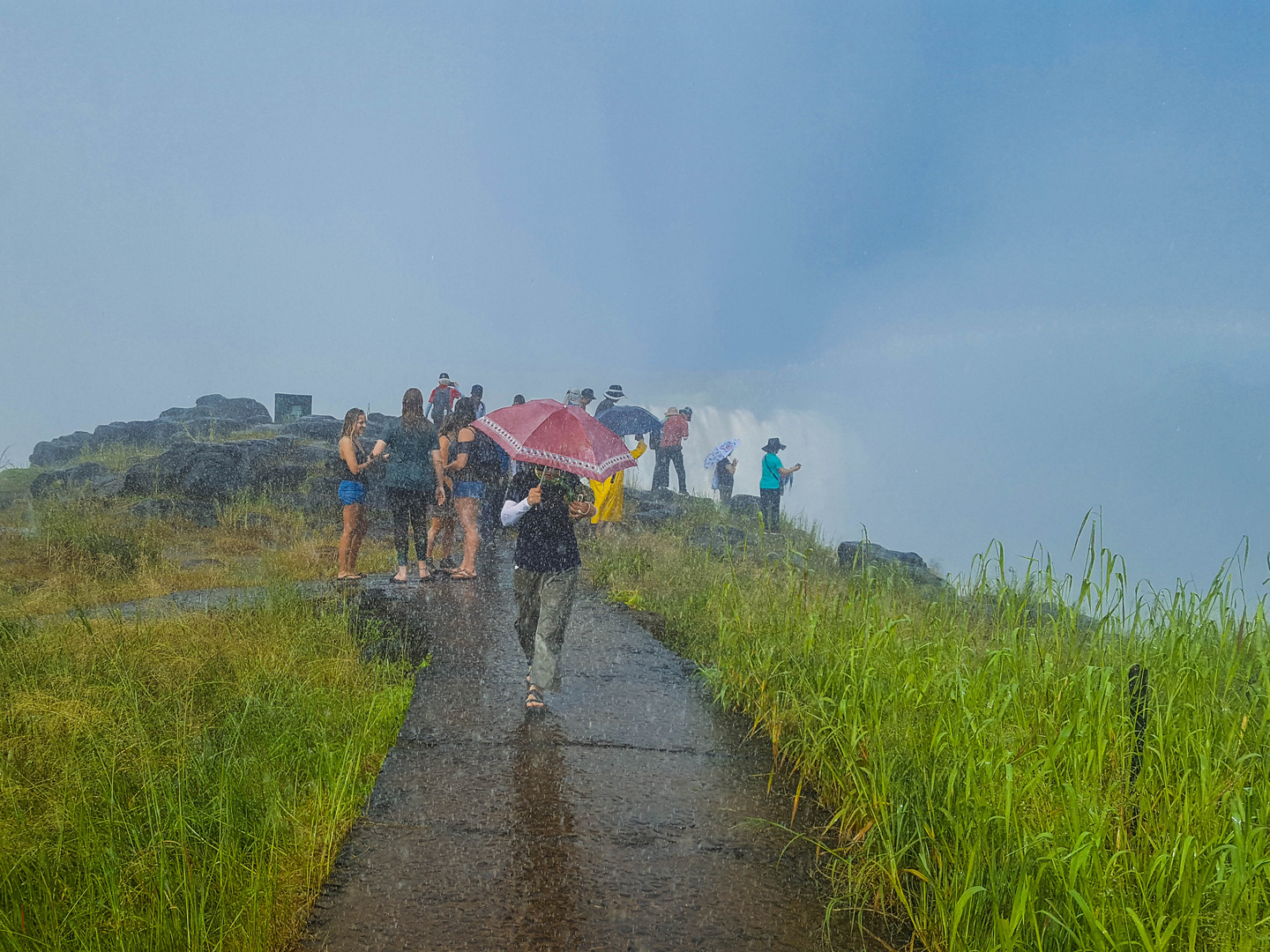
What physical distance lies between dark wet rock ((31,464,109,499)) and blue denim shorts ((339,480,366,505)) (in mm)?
11969

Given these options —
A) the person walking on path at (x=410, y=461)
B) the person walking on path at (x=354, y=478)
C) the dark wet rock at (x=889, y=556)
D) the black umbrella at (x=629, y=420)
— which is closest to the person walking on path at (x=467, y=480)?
the person walking on path at (x=410, y=461)

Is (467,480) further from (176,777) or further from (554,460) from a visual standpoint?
(176,777)

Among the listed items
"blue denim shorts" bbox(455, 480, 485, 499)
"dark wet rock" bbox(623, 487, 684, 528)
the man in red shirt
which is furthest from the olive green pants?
the man in red shirt

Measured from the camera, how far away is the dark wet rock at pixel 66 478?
17.8 meters

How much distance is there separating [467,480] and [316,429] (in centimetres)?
1831

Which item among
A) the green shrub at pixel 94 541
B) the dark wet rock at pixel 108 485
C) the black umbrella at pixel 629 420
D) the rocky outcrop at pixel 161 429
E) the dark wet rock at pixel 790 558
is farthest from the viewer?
the rocky outcrop at pixel 161 429

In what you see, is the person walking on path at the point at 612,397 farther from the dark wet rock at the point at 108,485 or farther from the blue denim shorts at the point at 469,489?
the dark wet rock at the point at 108,485

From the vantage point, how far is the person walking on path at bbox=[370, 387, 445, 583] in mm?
8570

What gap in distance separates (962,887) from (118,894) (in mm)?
2853

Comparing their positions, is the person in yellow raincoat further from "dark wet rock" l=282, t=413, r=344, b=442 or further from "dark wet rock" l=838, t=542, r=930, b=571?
"dark wet rock" l=282, t=413, r=344, b=442

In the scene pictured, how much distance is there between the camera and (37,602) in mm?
7727

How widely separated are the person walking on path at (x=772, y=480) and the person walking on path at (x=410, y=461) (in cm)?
790

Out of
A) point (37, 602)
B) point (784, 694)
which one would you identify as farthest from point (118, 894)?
point (37, 602)

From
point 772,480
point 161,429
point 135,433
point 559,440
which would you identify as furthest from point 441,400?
point 135,433
